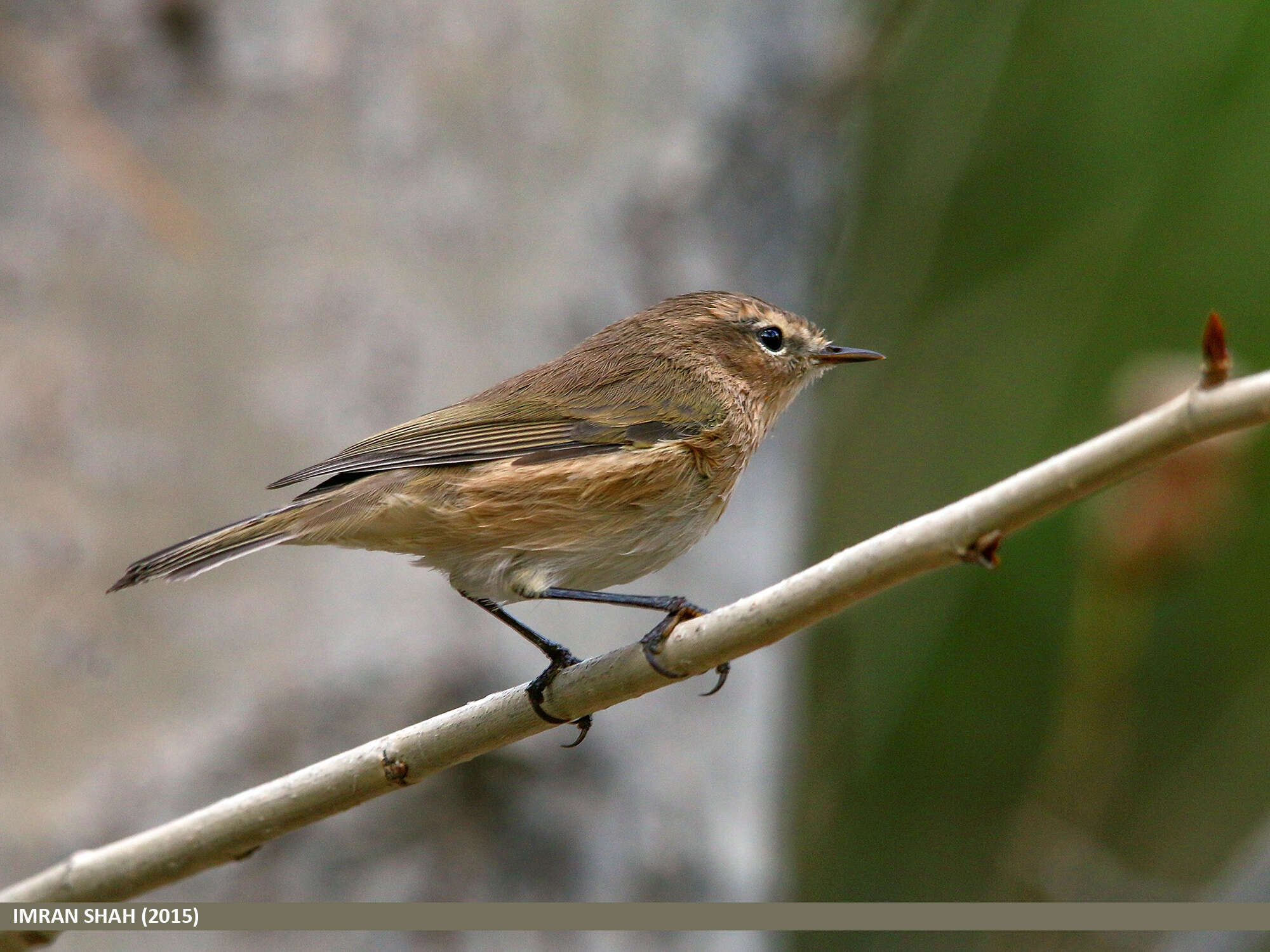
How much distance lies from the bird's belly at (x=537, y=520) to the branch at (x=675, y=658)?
845mm

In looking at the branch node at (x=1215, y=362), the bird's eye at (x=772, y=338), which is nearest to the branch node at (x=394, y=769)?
the branch node at (x=1215, y=362)

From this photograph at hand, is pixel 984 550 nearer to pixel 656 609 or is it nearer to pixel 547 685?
pixel 547 685

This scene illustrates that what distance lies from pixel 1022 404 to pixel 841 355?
2.60m

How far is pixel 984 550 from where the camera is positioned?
1.79 metres

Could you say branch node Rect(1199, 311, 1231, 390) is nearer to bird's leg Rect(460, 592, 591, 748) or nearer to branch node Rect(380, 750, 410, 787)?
bird's leg Rect(460, 592, 591, 748)

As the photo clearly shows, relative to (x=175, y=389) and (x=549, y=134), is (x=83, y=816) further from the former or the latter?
(x=549, y=134)

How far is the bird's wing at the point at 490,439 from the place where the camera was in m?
3.37

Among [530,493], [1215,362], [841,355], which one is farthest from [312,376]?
[1215,362]

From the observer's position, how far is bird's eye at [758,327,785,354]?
4.15 metres

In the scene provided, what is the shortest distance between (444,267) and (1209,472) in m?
2.77

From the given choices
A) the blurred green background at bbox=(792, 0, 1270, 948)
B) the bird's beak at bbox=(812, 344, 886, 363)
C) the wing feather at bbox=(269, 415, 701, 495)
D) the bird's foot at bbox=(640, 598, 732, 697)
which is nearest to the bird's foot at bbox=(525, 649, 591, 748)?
the bird's foot at bbox=(640, 598, 732, 697)

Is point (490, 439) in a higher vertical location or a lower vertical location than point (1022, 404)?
lower

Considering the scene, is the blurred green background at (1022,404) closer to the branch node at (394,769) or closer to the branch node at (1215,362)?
the branch node at (394,769)
